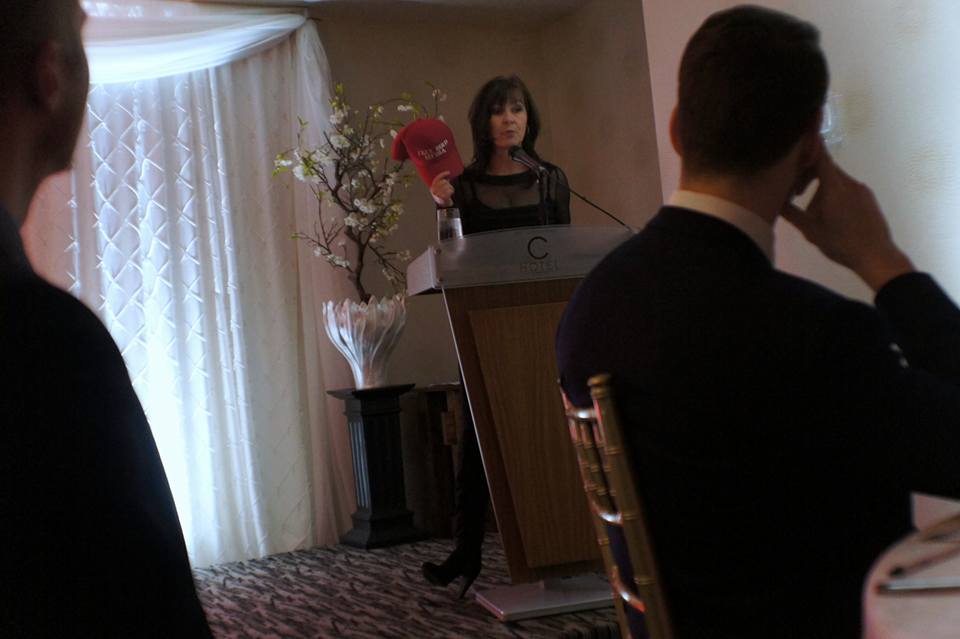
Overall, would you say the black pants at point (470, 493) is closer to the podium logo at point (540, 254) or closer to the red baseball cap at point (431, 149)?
the podium logo at point (540, 254)

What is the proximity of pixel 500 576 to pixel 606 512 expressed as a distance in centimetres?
257

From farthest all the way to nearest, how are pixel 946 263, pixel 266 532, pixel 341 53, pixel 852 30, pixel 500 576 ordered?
pixel 341 53 → pixel 266 532 → pixel 500 576 → pixel 852 30 → pixel 946 263

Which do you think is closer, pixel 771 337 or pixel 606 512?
pixel 771 337

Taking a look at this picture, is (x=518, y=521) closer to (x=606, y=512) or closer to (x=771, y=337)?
(x=606, y=512)

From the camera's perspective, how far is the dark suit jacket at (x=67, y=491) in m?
0.50

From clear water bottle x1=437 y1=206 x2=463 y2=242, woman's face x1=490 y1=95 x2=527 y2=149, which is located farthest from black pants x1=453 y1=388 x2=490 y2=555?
woman's face x1=490 y1=95 x2=527 y2=149

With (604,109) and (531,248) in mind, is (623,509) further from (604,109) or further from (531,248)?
(604,109)

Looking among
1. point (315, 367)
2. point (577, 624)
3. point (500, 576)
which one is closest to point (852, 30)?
point (577, 624)

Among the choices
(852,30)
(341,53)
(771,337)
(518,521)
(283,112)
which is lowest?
(518,521)

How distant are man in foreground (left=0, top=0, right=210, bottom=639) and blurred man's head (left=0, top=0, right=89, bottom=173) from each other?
0.10 m

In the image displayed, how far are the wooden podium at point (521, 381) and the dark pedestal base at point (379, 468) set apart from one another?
2081mm

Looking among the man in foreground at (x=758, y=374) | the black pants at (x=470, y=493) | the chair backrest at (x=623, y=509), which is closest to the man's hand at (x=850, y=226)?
the man in foreground at (x=758, y=374)

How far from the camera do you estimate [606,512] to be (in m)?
1.10

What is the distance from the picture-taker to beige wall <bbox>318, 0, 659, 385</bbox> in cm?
518
